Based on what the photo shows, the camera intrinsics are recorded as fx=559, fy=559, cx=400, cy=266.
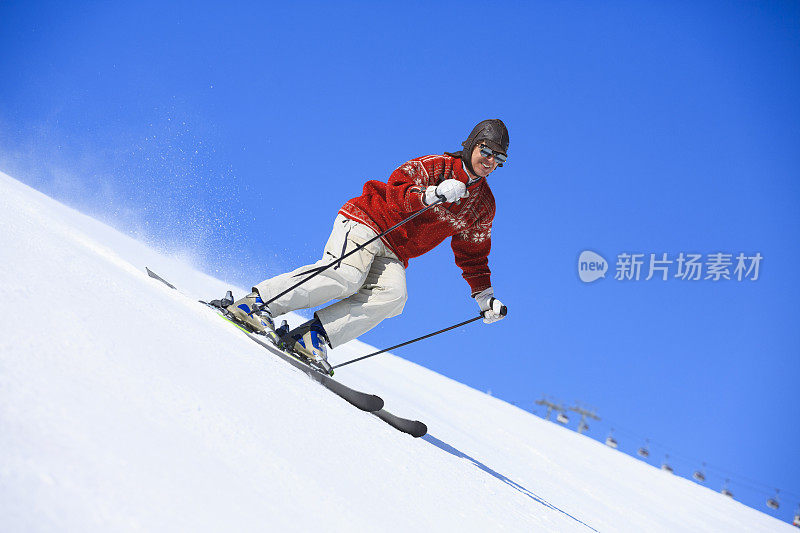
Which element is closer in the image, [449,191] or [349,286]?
[449,191]

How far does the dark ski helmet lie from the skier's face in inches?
1.3

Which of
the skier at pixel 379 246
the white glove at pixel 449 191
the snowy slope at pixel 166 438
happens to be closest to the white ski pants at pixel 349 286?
the skier at pixel 379 246

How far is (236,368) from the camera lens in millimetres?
1968

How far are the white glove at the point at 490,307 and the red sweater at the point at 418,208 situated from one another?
0.52 meters

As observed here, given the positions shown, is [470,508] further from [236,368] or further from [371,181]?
[371,181]

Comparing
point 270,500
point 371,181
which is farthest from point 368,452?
point 371,181

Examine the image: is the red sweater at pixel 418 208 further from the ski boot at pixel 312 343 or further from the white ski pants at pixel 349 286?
the ski boot at pixel 312 343

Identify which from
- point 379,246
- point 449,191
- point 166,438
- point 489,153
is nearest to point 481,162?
point 489,153

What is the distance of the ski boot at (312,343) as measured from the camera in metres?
3.82

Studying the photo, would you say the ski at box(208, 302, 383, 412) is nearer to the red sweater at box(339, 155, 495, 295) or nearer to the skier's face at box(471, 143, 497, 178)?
the red sweater at box(339, 155, 495, 295)

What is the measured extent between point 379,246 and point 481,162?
95 centimetres

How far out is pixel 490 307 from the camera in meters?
4.40

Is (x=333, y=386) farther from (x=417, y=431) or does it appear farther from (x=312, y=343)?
(x=312, y=343)

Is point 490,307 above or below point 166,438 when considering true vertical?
above
